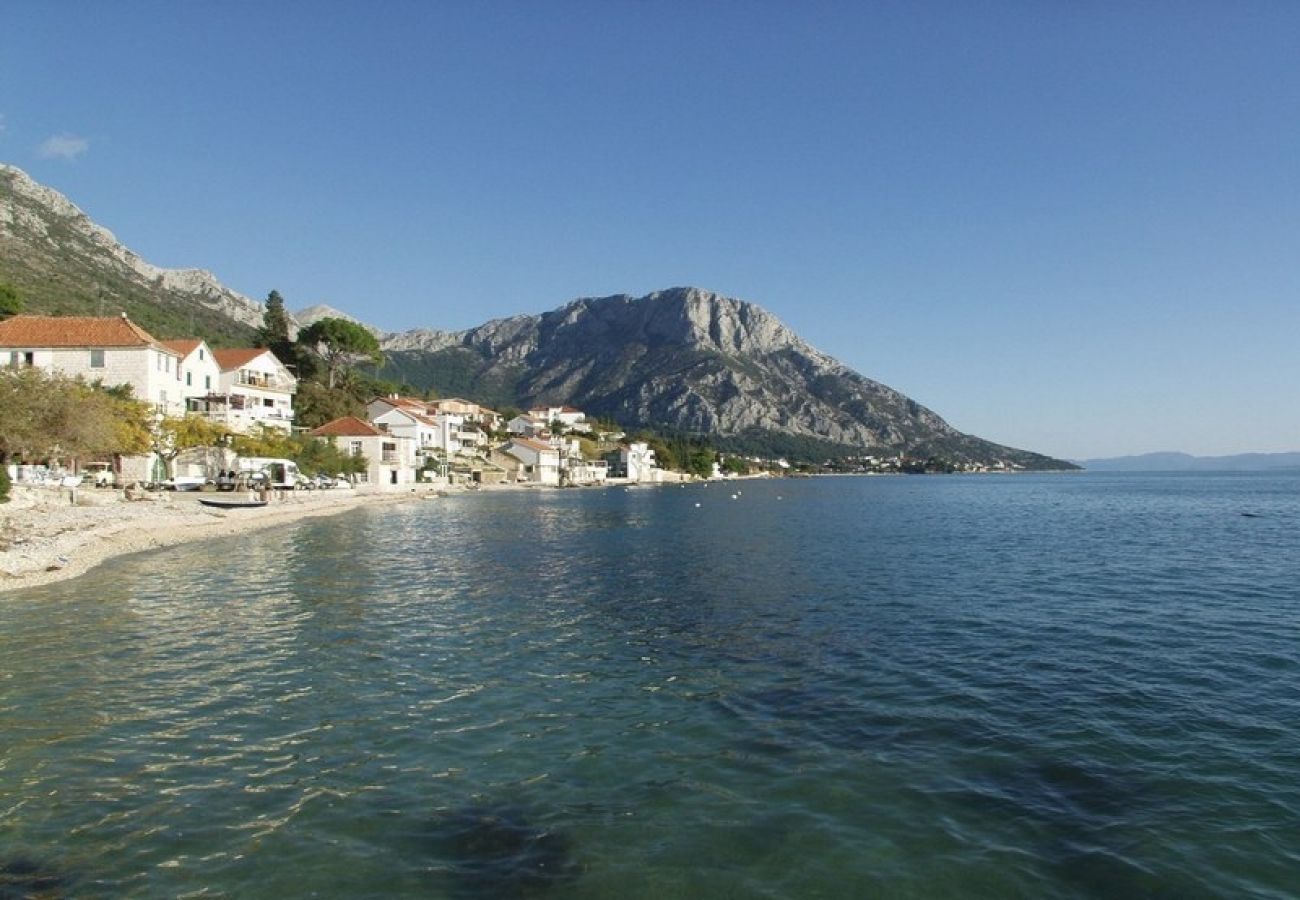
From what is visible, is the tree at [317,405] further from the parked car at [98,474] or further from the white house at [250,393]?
the parked car at [98,474]

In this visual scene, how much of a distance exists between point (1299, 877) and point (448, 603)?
Result: 822 inches

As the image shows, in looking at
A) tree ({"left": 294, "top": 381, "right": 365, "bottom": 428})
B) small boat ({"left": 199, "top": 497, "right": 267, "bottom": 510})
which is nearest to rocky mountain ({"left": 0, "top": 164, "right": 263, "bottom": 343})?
tree ({"left": 294, "top": 381, "right": 365, "bottom": 428})

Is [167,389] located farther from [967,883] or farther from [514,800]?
[967,883]

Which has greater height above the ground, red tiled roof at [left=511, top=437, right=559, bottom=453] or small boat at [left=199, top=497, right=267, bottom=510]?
red tiled roof at [left=511, top=437, right=559, bottom=453]

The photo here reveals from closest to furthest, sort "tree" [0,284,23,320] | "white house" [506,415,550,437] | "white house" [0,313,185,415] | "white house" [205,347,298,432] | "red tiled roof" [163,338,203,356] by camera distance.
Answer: "white house" [0,313,185,415], "tree" [0,284,23,320], "red tiled roof" [163,338,203,356], "white house" [205,347,298,432], "white house" [506,415,550,437]

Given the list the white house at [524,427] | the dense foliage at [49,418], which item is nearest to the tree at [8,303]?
the dense foliage at [49,418]

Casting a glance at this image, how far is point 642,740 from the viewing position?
498 inches

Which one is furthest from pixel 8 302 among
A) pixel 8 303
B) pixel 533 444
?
pixel 533 444

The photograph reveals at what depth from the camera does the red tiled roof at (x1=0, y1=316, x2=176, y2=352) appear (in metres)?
64.0

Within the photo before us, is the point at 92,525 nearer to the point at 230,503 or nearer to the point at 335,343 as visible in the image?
the point at 230,503

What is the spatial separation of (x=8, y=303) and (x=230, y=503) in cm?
4047

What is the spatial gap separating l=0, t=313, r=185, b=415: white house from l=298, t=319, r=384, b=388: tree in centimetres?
4045

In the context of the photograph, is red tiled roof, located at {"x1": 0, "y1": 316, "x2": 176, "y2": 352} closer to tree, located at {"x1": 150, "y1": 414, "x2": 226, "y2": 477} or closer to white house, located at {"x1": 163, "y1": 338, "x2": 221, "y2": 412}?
white house, located at {"x1": 163, "y1": 338, "x2": 221, "y2": 412}

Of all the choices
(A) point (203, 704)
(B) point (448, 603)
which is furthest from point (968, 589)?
(A) point (203, 704)
